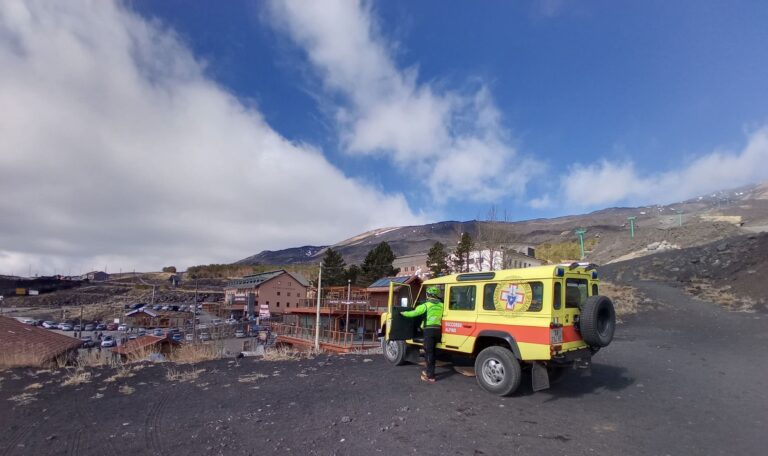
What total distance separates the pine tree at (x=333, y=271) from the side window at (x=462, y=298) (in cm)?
6069

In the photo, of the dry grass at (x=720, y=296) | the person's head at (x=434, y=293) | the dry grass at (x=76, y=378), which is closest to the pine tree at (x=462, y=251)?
the dry grass at (x=720, y=296)

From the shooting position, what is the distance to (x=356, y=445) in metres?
5.23

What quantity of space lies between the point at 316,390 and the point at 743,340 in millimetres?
16891

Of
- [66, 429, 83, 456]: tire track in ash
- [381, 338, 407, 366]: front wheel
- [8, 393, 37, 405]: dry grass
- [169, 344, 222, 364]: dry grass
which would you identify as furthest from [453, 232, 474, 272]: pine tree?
[66, 429, 83, 456]: tire track in ash

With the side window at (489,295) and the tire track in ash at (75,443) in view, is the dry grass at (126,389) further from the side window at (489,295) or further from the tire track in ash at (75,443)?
the side window at (489,295)

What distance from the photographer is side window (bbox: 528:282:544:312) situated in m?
7.24

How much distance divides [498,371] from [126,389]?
7.45m

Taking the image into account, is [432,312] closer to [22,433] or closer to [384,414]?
[384,414]

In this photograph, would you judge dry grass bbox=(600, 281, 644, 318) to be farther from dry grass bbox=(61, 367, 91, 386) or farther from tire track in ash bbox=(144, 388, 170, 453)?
dry grass bbox=(61, 367, 91, 386)

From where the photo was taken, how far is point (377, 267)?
68000mm

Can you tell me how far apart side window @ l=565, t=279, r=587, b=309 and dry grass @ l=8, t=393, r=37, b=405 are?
10084 mm

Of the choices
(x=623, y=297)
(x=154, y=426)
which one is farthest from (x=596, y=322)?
(x=623, y=297)

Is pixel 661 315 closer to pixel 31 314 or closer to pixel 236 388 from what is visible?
pixel 236 388

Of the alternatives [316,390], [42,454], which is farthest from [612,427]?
[42,454]
